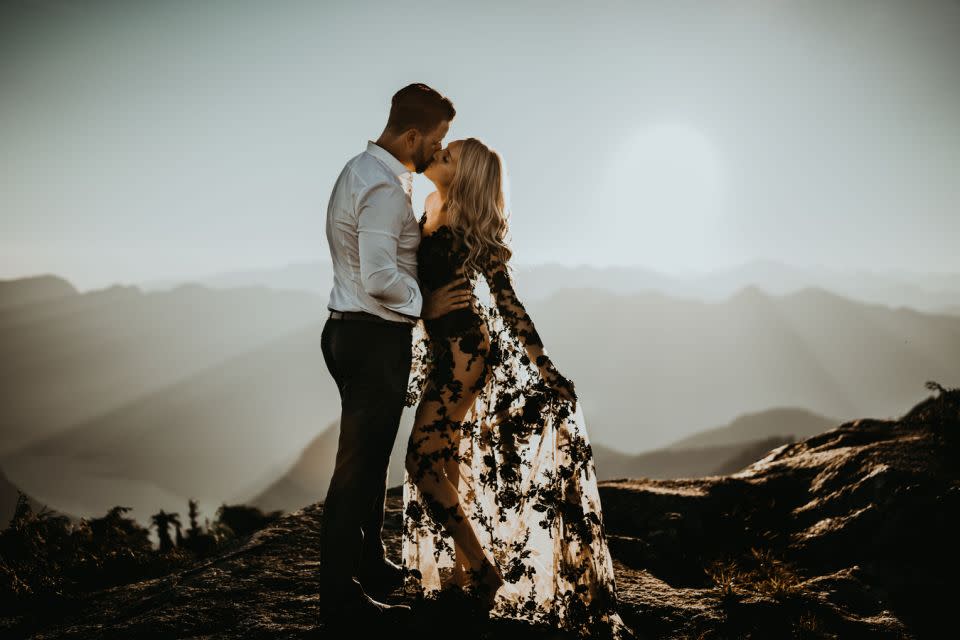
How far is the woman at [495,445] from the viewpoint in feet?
10.2

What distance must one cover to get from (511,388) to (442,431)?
504 mm

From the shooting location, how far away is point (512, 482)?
3314mm

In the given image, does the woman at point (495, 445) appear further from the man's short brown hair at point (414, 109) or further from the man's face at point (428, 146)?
the man's short brown hair at point (414, 109)

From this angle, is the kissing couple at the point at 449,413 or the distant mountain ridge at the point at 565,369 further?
the distant mountain ridge at the point at 565,369

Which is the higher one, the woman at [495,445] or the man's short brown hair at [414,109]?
the man's short brown hair at [414,109]

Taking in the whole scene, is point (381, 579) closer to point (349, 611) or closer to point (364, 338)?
point (349, 611)

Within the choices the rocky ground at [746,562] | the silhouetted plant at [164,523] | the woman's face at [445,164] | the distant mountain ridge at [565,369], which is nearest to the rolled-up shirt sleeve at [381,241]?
the woman's face at [445,164]

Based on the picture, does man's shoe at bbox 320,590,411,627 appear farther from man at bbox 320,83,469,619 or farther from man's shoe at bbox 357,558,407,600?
man's shoe at bbox 357,558,407,600

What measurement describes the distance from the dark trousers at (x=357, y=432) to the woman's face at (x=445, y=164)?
3.32ft

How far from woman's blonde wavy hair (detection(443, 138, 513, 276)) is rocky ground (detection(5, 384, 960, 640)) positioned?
2.01 meters

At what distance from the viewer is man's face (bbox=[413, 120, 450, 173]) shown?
9.93ft

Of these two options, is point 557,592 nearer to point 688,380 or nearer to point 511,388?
point 511,388

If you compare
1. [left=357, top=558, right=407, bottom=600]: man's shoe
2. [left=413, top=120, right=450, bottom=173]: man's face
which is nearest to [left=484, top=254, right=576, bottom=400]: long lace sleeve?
[left=413, top=120, right=450, bottom=173]: man's face

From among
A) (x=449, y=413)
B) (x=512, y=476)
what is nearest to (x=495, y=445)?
(x=512, y=476)
